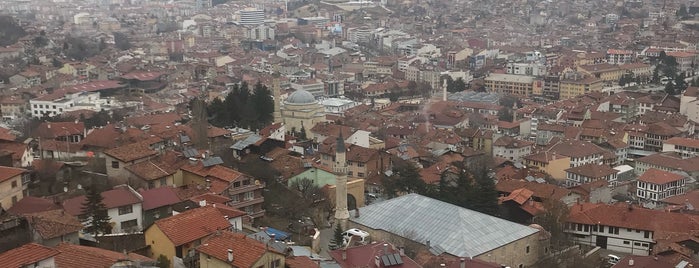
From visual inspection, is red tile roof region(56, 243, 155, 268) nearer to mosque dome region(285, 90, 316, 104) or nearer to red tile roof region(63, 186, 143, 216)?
red tile roof region(63, 186, 143, 216)

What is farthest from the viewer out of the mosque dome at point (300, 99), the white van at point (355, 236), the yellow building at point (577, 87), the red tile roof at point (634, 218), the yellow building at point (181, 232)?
the yellow building at point (577, 87)

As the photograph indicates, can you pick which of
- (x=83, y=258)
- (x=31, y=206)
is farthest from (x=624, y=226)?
(x=31, y=206)

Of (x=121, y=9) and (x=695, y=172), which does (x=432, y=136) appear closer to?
(x=695, y=172)

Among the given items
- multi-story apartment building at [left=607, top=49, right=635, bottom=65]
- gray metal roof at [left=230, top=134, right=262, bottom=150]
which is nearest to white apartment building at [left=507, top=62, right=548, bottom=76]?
multi-story apartment building at [left=607, top=49, right=635, bottom=65]

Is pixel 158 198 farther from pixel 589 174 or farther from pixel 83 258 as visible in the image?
pixel 589 174

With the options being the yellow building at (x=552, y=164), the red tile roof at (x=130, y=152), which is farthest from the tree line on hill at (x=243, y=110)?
the yellow building at (x=552, y=164)

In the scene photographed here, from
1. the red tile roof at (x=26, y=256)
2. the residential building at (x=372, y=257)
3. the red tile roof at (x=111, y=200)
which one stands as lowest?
the residential building at (x=372, y=257)

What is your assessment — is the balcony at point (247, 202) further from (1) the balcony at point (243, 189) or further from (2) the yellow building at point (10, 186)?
(2) the yellow building at point (10, 186)
